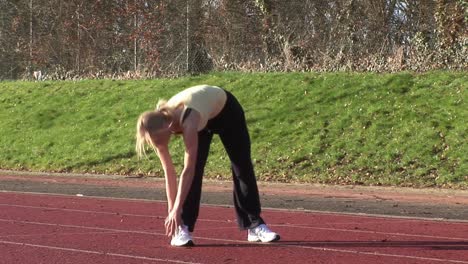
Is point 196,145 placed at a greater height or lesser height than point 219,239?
greater

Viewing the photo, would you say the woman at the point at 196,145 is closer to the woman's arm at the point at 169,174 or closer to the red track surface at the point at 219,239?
the woman's arm at the point at 169,174

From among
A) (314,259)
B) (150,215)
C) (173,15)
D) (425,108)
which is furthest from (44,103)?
(314,259)

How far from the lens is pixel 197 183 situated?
7641 mm

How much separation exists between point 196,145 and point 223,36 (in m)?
24.0

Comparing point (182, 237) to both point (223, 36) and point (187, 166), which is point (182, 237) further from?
point (223, 36)

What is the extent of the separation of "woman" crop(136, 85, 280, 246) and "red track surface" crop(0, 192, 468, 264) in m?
0.25

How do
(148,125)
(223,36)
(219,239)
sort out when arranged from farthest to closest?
(223,36), (219,239), (148,125)

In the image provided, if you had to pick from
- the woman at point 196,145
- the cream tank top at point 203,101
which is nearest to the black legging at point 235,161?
the woman at point 196,145

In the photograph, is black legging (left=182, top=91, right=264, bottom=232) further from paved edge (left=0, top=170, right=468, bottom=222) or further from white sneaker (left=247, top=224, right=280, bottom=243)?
paved edge (left=0, top=170, right=468, bottom=222)

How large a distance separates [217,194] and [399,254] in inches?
292

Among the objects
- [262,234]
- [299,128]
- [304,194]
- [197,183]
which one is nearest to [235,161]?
[197,183]

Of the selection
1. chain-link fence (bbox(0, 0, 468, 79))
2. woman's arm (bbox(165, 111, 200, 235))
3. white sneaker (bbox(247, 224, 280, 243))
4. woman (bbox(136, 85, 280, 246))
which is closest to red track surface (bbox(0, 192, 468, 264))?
white sneaker (bbox(247, 224, 280, 243))

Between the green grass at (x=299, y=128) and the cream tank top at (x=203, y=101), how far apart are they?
8947 mm

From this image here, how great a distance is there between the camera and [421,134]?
17844 mm
